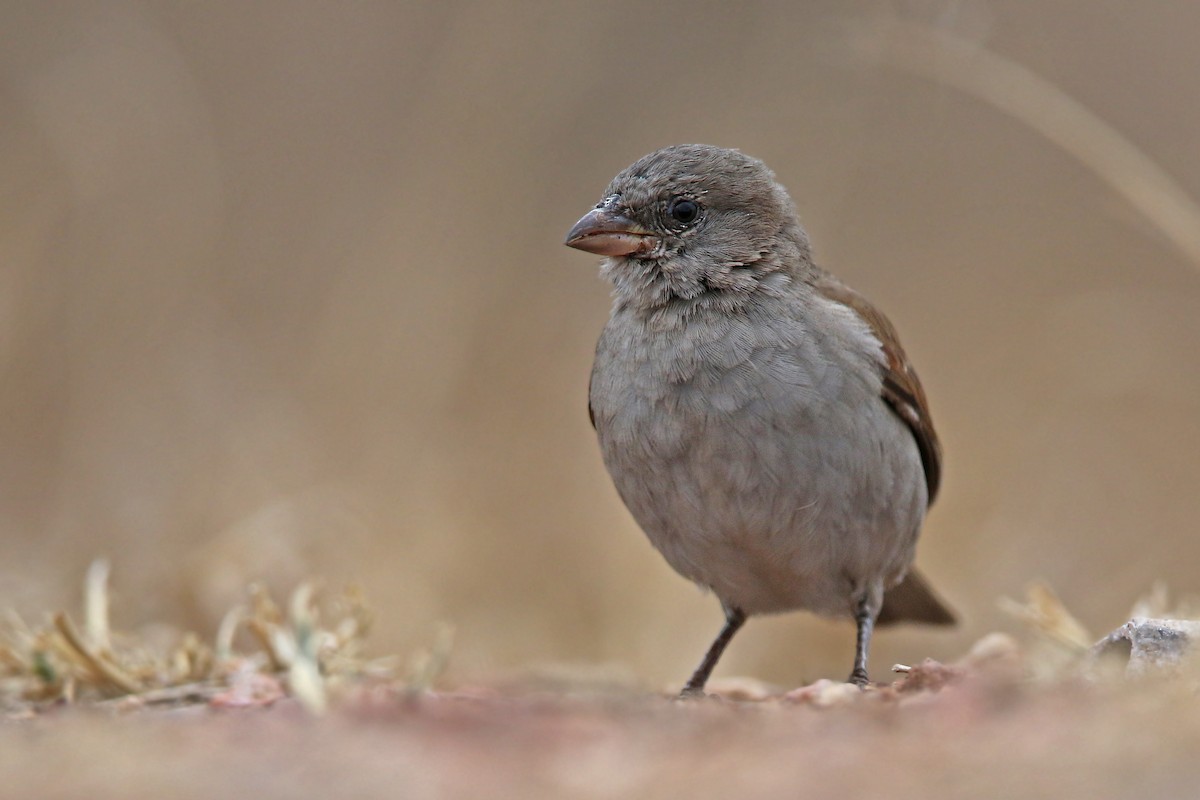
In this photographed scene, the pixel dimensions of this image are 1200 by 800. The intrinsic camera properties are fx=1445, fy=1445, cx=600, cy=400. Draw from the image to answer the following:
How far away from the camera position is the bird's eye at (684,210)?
4.31 m

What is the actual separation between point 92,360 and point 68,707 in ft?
11.3

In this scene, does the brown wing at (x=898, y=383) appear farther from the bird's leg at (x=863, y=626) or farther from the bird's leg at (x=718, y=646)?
the bird's leg at (x=718, y=646)

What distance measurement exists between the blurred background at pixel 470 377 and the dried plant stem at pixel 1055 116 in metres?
0.04

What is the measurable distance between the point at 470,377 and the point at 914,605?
309cm

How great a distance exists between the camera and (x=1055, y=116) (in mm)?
4422

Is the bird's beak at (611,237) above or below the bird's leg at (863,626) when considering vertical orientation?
above

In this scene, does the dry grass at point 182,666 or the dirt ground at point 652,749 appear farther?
the dry grass at point 182,666

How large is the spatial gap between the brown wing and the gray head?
144 millimetres

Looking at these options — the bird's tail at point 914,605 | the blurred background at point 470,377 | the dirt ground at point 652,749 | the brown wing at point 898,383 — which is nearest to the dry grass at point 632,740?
the dirt ground at point 652,749

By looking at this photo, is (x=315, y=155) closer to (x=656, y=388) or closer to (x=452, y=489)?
(x=452, y=489)

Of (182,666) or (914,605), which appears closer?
(182,666)

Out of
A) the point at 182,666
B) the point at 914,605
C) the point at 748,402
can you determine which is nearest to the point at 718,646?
the point at 914,605

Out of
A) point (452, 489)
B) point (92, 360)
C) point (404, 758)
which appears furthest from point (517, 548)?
point (404, 758)

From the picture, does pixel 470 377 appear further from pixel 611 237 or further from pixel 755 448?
pixel 755 448
